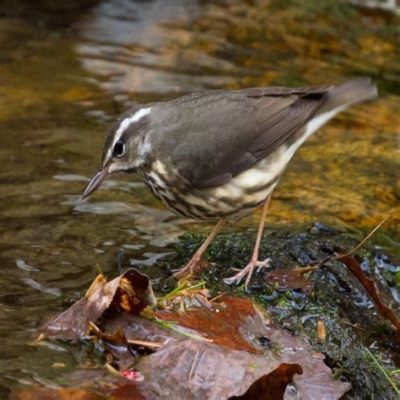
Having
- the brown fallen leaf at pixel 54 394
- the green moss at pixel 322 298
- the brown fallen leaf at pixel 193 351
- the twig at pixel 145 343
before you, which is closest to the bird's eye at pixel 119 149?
the green moss at pixel 322 298

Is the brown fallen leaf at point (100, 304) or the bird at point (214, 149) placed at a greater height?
the bird at point (214, 149)

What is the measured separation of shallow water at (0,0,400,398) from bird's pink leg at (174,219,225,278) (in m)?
0.31

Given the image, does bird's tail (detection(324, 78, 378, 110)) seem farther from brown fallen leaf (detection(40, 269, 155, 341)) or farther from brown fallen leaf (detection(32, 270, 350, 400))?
brown fallen leaf (detection(40, 269, 155, 341))

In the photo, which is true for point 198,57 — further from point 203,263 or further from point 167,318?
point 167,318

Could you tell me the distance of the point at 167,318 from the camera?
4.70m

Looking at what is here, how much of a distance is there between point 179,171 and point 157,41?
196 inches

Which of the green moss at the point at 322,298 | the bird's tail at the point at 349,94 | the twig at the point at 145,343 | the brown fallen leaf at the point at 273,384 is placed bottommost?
the green moss at the point at 322,298

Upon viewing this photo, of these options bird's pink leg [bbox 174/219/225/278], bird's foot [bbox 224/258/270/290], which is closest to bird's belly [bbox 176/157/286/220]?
bird's pink leg [bbox 174/219/225/278]

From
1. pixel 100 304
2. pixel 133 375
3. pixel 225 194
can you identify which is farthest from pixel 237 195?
pixel 133 375

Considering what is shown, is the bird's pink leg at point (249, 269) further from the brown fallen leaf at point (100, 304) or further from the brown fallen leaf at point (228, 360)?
the brown fallen leaf at point (100, 304)

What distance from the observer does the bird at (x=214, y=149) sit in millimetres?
5570

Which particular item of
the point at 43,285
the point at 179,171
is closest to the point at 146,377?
the point at 43,285

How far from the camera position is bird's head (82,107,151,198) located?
5.68m

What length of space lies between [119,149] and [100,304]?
1283mm
